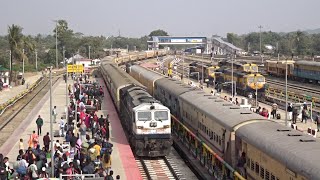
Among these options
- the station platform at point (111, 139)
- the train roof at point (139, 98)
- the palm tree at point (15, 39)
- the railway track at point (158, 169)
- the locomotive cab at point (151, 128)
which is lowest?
the railway track at point (158, 169)

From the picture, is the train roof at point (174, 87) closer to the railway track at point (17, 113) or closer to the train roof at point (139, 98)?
the train roof at point (139, 98)

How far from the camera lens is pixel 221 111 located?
22297 mm

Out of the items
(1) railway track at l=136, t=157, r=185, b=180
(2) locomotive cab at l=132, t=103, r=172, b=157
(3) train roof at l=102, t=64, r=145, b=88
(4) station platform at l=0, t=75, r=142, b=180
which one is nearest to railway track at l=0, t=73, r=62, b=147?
(4) station platform at l=0, t=75, r=142, b=180

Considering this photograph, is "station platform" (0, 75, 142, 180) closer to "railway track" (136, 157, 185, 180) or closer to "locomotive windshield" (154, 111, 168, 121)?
"railway track" (136, 157, 185, 180)

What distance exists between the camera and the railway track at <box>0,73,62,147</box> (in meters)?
36.1

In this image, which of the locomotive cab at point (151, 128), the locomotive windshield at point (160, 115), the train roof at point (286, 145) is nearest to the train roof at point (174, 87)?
the locomotive windshield at point (160, 115)

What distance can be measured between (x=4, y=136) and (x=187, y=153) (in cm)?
1209

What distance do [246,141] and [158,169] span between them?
28.7 feet

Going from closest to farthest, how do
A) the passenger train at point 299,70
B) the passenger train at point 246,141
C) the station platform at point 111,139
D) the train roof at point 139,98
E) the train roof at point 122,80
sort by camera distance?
the passenger train at point 246,141 < the station platform at point 111,139 < the train roof at point 139,98 < the train roof at point 122,80 < the passenger train at point 299,70

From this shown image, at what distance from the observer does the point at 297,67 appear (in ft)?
246

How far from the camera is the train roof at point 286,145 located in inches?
500

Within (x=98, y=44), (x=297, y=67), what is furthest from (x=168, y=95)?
(x=98, y=44)

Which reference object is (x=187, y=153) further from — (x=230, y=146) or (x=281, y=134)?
(x=281, y=134)

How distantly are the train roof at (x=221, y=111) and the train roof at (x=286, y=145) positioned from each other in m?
1.04
